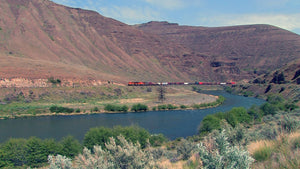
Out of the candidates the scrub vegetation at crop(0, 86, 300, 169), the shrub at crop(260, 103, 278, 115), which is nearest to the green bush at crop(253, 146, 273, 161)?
the scrub vegetation at crop(0, 86, 300, 169)

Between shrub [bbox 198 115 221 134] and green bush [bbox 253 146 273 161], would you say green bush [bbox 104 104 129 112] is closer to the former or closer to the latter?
shrub [bbox 198 115 221 134]

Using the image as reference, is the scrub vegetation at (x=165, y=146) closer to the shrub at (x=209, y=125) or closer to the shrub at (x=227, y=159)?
the shrub at (x=227, y=159)

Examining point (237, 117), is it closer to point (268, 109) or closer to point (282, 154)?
point (268, 109)

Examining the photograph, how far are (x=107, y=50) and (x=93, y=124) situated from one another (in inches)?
3284

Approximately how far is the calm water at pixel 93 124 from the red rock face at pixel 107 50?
24594 millimetres

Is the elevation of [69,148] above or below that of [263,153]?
below

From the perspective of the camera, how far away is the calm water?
35375mm

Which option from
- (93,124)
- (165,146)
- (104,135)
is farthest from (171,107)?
(104,135)

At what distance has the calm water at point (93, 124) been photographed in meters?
35.4

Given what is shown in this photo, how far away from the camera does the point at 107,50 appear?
120 meters

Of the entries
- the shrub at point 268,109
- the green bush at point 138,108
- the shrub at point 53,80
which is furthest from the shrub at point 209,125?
the shrub at point 53,80

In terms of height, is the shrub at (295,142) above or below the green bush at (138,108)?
above

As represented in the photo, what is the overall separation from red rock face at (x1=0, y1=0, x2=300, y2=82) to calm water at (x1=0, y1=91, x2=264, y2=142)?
2459 centimetres

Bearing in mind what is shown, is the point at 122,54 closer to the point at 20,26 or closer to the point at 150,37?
the point at 150,37
